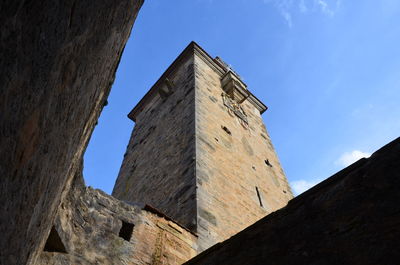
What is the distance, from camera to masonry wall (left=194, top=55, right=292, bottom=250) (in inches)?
185

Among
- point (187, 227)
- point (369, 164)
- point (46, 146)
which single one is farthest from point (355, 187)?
point (187, 227)

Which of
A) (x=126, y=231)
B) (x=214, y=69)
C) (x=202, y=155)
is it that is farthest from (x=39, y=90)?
(x=214, y=69)

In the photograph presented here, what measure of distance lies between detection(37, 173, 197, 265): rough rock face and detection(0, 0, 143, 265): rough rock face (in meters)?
1.04

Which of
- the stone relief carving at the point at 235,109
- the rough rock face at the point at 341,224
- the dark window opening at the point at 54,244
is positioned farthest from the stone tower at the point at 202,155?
the rough rock face at the point at 341,224

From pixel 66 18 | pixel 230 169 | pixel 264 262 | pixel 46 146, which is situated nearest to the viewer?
pixel 66 18

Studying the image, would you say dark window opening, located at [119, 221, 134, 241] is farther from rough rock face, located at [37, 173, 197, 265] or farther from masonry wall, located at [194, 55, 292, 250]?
masonry wall, located at [194, 55, 292, 250]

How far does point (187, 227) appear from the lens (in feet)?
14.1

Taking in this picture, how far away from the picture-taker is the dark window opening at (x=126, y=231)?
3455 millimetres

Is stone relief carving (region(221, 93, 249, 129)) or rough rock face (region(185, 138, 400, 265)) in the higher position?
stone relief carving (region(221, 93, 249, 129))

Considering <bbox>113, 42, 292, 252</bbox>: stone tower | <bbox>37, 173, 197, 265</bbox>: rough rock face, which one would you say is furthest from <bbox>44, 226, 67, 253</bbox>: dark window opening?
<bbox>113, 42, 292, 252</bbox>: stone tower

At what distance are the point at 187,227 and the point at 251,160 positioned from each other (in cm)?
336

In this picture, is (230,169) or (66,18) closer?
(66,18)

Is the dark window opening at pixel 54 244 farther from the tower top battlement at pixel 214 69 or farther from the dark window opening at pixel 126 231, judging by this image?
the tower top battlement at pixel 214 69

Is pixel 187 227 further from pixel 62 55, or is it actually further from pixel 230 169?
pixel 62 55
